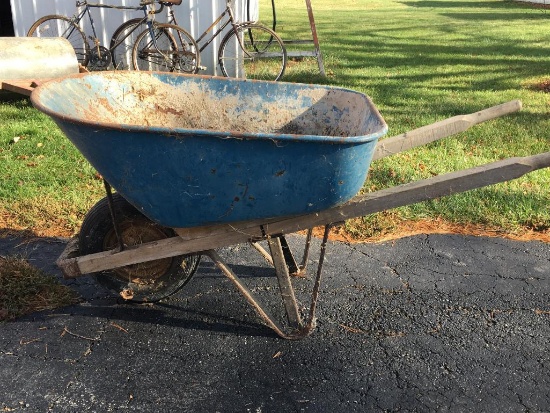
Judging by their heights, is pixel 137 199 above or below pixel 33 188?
above

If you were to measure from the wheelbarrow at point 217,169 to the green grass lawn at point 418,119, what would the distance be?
3.89 feet

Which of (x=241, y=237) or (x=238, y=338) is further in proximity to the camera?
(x=238, y=338)

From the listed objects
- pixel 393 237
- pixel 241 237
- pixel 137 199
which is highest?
pixel 137 199

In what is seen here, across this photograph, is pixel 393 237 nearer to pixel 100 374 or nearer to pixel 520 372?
pixel 520 372

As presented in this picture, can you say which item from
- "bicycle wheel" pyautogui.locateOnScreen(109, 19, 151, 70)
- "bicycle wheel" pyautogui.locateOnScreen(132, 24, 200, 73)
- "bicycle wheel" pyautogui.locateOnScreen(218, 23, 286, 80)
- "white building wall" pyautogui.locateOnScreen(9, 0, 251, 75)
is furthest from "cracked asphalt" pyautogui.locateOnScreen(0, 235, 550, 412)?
"white building wall" pyautogui.locateOnScreen(9, 0, 251, 75)

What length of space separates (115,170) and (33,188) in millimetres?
2417

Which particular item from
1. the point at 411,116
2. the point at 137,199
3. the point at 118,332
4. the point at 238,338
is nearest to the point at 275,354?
the point at 238,338

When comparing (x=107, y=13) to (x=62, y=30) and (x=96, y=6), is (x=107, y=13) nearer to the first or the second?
(x=96, y=6)

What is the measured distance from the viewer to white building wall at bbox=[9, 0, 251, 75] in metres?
8.04

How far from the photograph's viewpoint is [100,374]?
8.93 feet

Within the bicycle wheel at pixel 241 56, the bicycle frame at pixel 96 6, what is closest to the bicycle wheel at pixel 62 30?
the bicycle frame at pixel 96 6

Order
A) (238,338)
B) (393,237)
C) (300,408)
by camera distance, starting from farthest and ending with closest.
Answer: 1. (393,237)
2. (238,338)
3. (300,408)

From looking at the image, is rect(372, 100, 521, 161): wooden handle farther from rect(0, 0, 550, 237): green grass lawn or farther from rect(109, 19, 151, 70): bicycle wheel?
rect(109, 19, 151, 70): bicycle wheel

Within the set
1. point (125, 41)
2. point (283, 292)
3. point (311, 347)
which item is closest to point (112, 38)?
point (125, 41)
